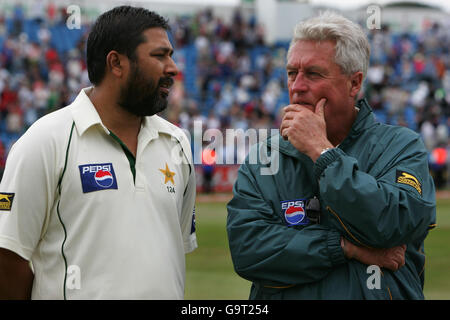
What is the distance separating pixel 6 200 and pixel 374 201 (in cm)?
156

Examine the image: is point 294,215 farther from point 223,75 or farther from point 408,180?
point 223,75

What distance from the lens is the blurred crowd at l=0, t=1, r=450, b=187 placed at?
22.8m

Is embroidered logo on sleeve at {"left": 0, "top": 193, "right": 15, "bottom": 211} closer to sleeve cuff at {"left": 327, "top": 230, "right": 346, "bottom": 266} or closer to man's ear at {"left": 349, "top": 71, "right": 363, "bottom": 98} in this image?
sleeve cuff at {"left": 327, "top": 230, "right": 346, "bottom": 266}

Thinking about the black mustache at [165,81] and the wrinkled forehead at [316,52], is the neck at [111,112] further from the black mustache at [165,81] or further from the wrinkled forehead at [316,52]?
the wrinkled forehead at [316,52]

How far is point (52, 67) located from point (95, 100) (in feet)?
75.4

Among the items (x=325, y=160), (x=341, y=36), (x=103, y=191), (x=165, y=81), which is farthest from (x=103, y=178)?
(x=341, y=36)

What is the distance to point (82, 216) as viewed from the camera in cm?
282

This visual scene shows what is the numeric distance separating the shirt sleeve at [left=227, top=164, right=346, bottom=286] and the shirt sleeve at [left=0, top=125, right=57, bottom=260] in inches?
34.0

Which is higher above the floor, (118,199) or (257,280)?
(118,199)

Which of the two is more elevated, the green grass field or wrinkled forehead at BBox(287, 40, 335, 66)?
wrinkled forehead at BBox(287, 40, 335, 66)

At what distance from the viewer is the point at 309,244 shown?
2896mm

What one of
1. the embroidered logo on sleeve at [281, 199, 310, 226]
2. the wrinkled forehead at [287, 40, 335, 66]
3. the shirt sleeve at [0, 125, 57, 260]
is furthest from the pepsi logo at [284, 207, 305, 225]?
the shirt sleeve at [0, 125, 57, 260]
